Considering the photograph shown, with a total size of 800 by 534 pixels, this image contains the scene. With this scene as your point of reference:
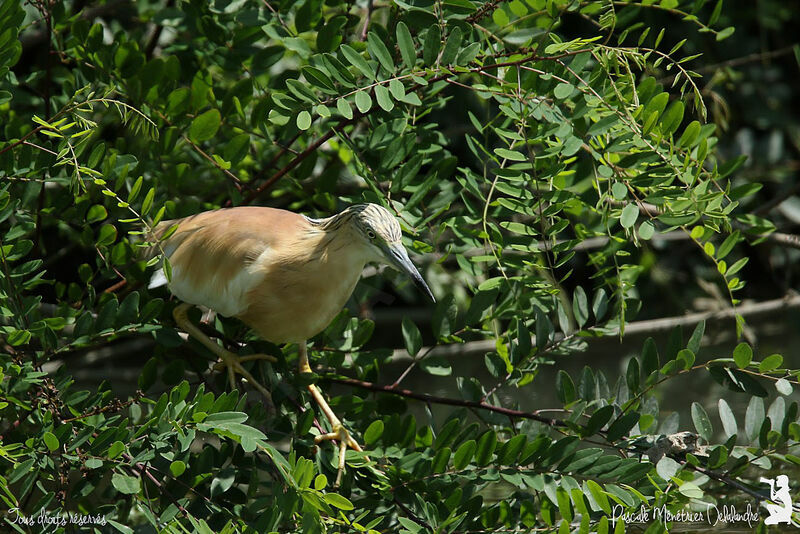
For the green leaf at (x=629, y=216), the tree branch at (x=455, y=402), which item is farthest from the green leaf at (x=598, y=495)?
the green leaf at (x=629, y=216)

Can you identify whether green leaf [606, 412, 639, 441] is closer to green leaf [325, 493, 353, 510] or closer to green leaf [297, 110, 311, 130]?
green leaf [325, 493, 353, 510]

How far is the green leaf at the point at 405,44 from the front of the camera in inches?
69.1

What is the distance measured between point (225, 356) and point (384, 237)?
1.66 feet

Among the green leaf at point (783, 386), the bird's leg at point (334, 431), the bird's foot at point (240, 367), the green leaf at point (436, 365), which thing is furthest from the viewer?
the green leaf at point (436, 365)

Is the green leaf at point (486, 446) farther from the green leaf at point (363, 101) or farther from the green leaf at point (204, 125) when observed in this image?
the green leaf at point (204, 125)

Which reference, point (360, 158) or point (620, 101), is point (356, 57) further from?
point (620, 101)

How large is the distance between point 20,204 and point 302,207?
0.94m

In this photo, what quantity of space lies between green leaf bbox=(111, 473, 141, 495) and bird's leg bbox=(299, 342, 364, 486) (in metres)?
0.43

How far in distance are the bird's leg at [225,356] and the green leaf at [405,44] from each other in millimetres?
770

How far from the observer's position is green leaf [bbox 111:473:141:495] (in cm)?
153

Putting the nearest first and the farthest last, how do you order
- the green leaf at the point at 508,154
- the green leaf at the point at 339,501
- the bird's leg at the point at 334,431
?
the green leaf at the point at 339,501, the green leaf at the point at 508,154, the bird's leg at the point at 334,431

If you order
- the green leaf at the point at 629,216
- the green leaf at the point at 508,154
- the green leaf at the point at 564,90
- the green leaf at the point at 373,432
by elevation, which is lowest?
the green leaf at the point at 373,432

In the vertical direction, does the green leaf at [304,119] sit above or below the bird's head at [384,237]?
above

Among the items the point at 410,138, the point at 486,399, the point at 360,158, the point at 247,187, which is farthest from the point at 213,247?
the point at 486,399
